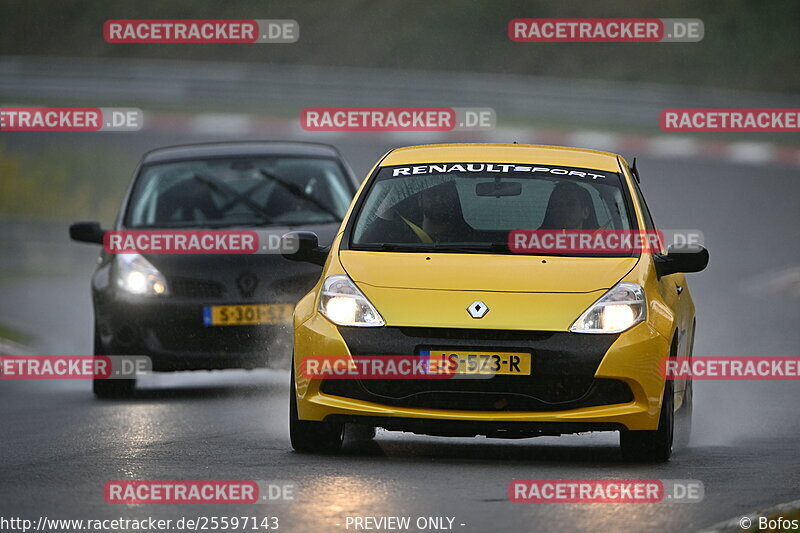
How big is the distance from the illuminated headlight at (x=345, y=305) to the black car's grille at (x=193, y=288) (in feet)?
12.3

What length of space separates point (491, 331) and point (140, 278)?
15.9 feet

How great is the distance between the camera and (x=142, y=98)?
43.1 meters

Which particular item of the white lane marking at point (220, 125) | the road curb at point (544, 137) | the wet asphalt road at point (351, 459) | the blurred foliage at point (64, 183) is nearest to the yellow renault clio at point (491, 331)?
the wet asphalt road at point (351, 459)

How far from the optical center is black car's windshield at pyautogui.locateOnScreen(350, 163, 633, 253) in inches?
386

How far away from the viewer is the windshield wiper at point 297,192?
46.8 ft

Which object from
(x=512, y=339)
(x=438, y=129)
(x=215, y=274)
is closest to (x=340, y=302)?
(x=512, y=339)

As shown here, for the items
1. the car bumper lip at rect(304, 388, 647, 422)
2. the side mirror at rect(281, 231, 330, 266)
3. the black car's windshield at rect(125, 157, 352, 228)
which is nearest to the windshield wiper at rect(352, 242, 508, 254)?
the side mirror at rect(281, 231, 330, 266)

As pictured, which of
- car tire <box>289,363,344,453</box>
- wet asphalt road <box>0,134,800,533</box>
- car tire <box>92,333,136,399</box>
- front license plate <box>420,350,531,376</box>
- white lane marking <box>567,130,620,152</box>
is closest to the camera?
wet asphalt road <box>0,134,800,533</box>

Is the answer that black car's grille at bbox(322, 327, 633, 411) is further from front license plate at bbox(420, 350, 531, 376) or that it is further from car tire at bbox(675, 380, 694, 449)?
car tire at bbox(675, 380, 694, 449)

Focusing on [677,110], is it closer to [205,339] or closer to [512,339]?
[205,339]

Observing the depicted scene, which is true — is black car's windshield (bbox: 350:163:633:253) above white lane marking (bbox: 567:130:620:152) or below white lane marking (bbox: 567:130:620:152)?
below

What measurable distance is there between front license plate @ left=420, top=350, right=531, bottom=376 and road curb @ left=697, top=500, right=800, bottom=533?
5.35ft

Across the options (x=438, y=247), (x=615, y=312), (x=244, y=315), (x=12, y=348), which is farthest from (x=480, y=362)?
(x=12, y=348)

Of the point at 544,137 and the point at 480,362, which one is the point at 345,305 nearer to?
the point at 480,362
